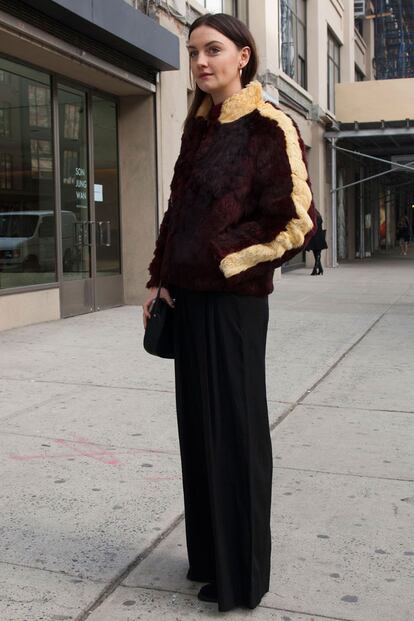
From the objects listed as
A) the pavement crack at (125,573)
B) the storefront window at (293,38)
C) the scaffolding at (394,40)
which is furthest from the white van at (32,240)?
the scaffolding at (394,40)

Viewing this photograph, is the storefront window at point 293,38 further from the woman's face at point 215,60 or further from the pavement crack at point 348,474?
the woman's face at point 215,60

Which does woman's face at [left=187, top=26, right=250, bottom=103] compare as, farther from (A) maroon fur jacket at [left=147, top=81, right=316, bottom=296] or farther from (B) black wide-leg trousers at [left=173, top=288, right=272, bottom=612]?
(B) black wide-leg trousers at [left=173, top=288, right=272, bottom=612]

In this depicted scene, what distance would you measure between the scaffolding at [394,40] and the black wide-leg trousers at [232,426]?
35966mm

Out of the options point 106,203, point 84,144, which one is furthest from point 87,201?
point 84,144

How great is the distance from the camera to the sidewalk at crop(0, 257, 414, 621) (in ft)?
9.20

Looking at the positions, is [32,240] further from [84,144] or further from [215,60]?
[215,60]

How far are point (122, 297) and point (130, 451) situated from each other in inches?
299

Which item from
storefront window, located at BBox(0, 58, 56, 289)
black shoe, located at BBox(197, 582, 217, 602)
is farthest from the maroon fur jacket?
storefront window, located at BBox(0, 58, 56, 289)

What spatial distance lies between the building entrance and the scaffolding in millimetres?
27692

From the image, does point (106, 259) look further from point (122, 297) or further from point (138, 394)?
point (138, 394)

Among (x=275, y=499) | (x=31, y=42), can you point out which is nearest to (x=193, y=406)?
(x=275, y=499)

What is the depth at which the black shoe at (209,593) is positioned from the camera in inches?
108

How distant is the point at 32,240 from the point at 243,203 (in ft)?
24.8

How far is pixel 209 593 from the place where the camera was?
109 inches
